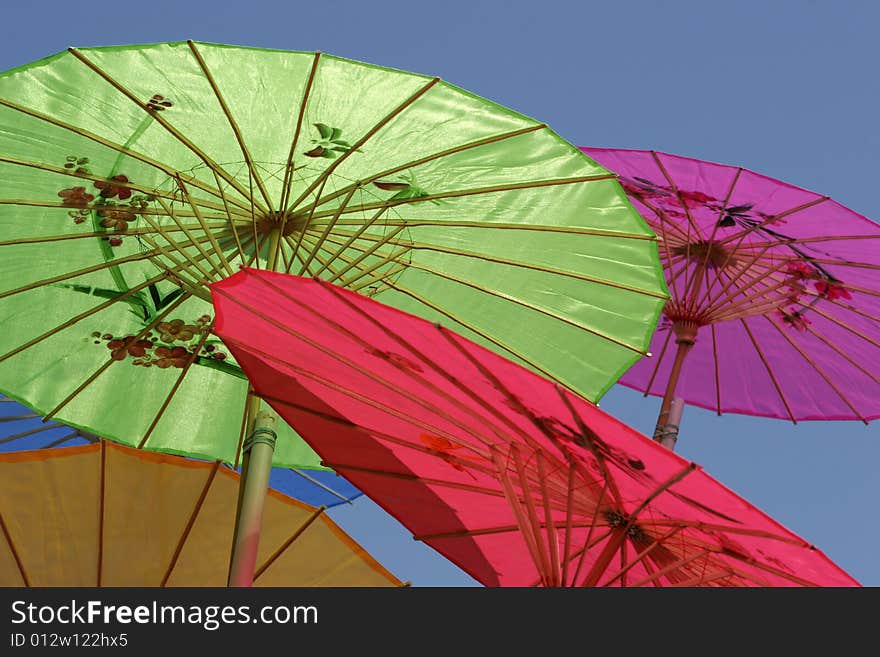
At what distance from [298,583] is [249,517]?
2.43 metres

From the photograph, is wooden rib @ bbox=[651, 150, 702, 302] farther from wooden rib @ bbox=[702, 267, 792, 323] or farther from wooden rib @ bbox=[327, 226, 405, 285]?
wooden rib @ bbox=[327, 226, 405, 285]

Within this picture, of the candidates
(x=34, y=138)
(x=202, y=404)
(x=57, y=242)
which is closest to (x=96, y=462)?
(x=202, y=404)

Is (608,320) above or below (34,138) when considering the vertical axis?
below

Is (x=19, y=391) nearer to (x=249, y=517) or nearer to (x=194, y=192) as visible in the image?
(x=194, y=192)

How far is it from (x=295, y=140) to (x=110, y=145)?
0.82 m

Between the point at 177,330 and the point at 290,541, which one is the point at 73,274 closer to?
the point at 177,330

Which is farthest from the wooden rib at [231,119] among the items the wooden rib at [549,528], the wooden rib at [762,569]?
the wooden rib at [762,569]

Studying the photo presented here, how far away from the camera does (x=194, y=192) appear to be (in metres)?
6.70

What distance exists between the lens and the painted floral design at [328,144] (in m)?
6.51

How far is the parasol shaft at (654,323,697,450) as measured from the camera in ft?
28.1

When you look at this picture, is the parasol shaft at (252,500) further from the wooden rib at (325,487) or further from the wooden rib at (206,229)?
the wooden rib at (325,487)

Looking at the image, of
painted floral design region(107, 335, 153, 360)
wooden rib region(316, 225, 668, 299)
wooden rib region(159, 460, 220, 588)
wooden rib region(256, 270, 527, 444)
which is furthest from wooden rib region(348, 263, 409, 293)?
wooden rib region(159, 460, 220, 588)

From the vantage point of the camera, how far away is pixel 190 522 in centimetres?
806
